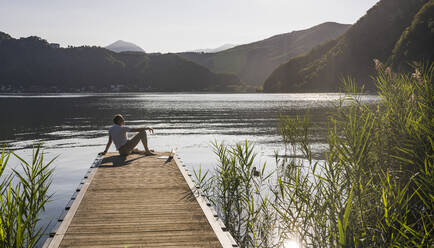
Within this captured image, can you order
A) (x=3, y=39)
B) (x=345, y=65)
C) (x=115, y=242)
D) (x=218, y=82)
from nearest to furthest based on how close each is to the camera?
(x=115, y=242)
(x=345, y=65)
(x=3, y=39)
(x=218, y=82)

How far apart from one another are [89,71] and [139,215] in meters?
173

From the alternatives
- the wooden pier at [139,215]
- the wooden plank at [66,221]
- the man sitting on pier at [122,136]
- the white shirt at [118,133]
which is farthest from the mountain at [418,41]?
the wooden plank at [66,221]

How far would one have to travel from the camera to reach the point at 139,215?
19.0ft

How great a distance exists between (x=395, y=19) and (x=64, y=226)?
14848 cm

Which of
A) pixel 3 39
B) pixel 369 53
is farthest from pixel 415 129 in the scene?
pixel 3 39

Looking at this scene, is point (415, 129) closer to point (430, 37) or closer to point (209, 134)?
point (209, 134)

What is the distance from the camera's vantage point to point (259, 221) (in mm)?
7266

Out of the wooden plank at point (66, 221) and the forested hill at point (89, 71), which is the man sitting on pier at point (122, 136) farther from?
the forested hill at point (89, 71)

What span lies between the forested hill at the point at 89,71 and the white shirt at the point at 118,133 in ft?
525

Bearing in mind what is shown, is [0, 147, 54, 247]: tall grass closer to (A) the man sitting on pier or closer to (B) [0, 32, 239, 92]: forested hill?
(A) the man sitting on pier

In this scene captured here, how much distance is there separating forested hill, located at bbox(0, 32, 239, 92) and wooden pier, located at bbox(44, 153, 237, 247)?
163427 millimetres

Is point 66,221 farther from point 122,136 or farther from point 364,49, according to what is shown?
point 364,49

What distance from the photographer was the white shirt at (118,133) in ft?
35.3

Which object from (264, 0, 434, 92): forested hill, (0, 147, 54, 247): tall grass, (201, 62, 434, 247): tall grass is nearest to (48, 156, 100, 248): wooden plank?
(0, 147, 54, 247): tall grass
